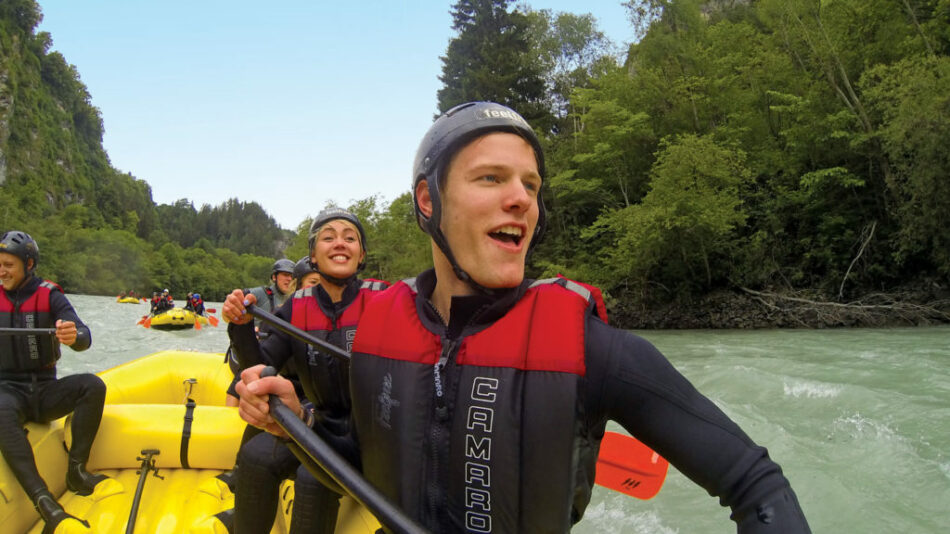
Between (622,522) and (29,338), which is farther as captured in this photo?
(622,522)

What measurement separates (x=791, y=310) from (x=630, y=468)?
16730mm

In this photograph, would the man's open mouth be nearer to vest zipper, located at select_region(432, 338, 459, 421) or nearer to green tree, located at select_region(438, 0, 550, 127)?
vest zipper, located at select_region(432, 338, 459, 421)

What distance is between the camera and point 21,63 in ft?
316

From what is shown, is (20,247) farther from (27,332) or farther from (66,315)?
(27,332)

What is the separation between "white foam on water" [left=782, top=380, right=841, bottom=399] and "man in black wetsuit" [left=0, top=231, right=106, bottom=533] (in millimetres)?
7670

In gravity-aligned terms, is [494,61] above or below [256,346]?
above

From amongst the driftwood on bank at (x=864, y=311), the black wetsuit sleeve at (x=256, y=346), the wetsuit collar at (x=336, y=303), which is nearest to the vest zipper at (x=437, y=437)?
the black wetsuit sleeve at (x=256, y=346)

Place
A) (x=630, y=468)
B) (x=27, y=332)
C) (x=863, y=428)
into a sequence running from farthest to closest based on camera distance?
(x=863, y=428) < (x=27, y=332) < (x=630, y=468)

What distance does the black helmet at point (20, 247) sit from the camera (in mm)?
3785

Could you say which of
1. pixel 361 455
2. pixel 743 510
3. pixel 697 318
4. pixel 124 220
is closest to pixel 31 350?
pixel 361 455

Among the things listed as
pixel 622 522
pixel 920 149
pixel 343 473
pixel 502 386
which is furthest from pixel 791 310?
pixel 343 473

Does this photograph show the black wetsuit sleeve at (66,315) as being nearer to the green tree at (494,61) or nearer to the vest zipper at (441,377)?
the vest zipper at (441,377)

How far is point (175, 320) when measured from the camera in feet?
71.6

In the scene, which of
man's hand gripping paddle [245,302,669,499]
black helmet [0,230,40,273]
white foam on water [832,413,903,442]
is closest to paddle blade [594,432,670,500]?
man's hand gripping paddle [245,302,669,499]
